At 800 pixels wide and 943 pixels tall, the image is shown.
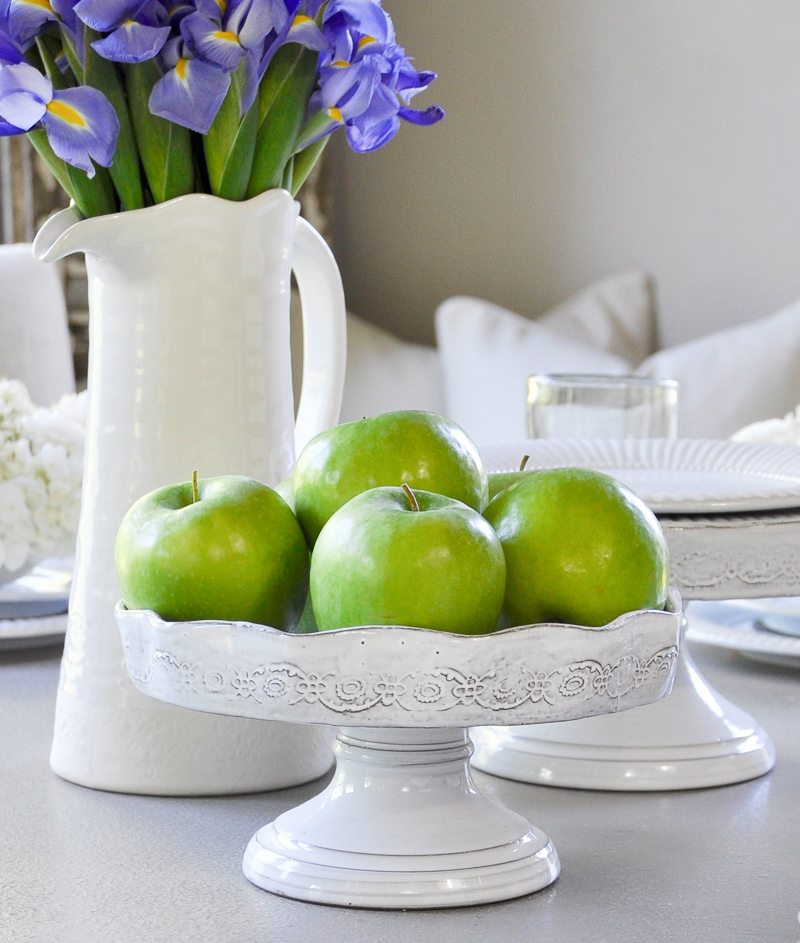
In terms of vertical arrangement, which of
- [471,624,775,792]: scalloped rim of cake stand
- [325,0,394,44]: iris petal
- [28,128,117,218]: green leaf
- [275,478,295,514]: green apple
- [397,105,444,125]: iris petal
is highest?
[325,0,394,44]: iris petal

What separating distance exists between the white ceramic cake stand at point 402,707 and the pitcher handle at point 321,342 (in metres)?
0.26

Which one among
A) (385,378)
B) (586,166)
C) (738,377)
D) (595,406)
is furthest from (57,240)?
(586,166)

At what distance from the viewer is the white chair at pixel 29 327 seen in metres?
1.84

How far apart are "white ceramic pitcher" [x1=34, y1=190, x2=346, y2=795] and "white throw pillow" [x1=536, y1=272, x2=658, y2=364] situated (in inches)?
77.4

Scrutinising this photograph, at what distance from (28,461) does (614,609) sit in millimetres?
575

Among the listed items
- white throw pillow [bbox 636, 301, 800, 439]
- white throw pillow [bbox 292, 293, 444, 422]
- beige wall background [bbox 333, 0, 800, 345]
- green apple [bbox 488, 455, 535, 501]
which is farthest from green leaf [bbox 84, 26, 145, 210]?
beige wall background [bbox 333, 0, 800, 345]

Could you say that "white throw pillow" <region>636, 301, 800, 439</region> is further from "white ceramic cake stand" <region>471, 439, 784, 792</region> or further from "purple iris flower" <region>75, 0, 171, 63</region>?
"purple iris flower" <region>75, 0, 171, 63</region>

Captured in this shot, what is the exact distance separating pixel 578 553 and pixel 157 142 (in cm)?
31

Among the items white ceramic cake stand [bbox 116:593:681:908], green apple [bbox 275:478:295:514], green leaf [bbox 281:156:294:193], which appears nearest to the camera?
white ceramic cake stand [bbox 116:593:681:908]

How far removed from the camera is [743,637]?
34.3 inches

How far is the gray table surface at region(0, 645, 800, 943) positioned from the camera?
45 centimetres

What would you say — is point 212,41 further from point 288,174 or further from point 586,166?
point 586,166

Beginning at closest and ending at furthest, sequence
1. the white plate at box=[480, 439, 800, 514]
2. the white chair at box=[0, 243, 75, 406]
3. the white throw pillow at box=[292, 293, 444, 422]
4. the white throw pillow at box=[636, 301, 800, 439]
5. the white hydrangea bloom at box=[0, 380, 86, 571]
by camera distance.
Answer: the white plate at box=[480, 439, 800, 514] → the white hydrangea bloom at box=[0, 380, 86, 571] → the white chair at box=[0, 243, 75, 406] → the white throw pillow at box=[636, 301, 800, 439] → the white throw pillow at box=[292, 293, 444, 422]

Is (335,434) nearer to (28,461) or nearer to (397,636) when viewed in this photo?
(397,636)
